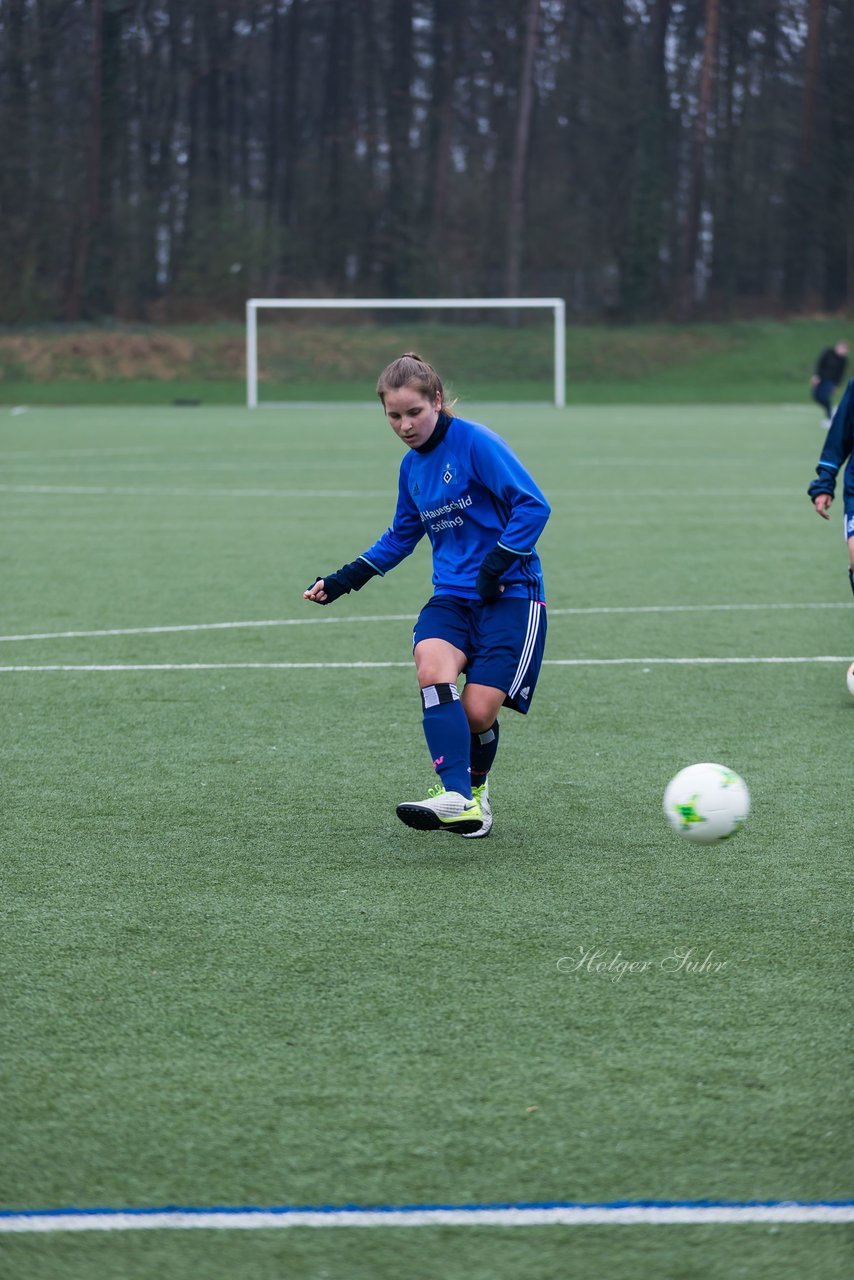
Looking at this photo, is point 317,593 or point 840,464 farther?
point 840,464

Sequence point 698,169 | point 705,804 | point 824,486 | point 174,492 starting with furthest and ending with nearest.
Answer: point 698,169 → point 174,492 → point 824,486 → point 705,804

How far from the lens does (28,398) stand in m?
43.1

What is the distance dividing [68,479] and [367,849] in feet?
50.1

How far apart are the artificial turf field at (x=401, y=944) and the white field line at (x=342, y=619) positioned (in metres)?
0.05

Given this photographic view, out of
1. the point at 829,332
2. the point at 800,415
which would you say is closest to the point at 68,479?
the point at 800,415

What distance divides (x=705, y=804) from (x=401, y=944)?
105cm

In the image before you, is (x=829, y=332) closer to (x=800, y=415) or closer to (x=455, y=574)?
(x=800, y=415)

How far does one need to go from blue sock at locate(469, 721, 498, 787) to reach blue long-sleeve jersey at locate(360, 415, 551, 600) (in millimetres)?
464

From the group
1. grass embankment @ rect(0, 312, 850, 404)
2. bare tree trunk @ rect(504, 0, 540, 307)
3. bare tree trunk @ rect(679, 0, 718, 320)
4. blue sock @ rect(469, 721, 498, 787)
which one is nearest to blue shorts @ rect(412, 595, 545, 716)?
blue sock @ rect(469, 721, 498, 787)

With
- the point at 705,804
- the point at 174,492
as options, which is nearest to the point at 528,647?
the point at 705,804

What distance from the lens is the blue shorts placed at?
527 centimetres

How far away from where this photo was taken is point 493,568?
5078mm

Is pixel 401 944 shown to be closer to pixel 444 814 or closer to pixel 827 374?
pixel 444 814

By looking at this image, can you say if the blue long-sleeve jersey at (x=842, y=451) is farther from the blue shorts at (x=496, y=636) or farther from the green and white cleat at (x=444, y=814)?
the green and white cleat at (x=444, y=814)
